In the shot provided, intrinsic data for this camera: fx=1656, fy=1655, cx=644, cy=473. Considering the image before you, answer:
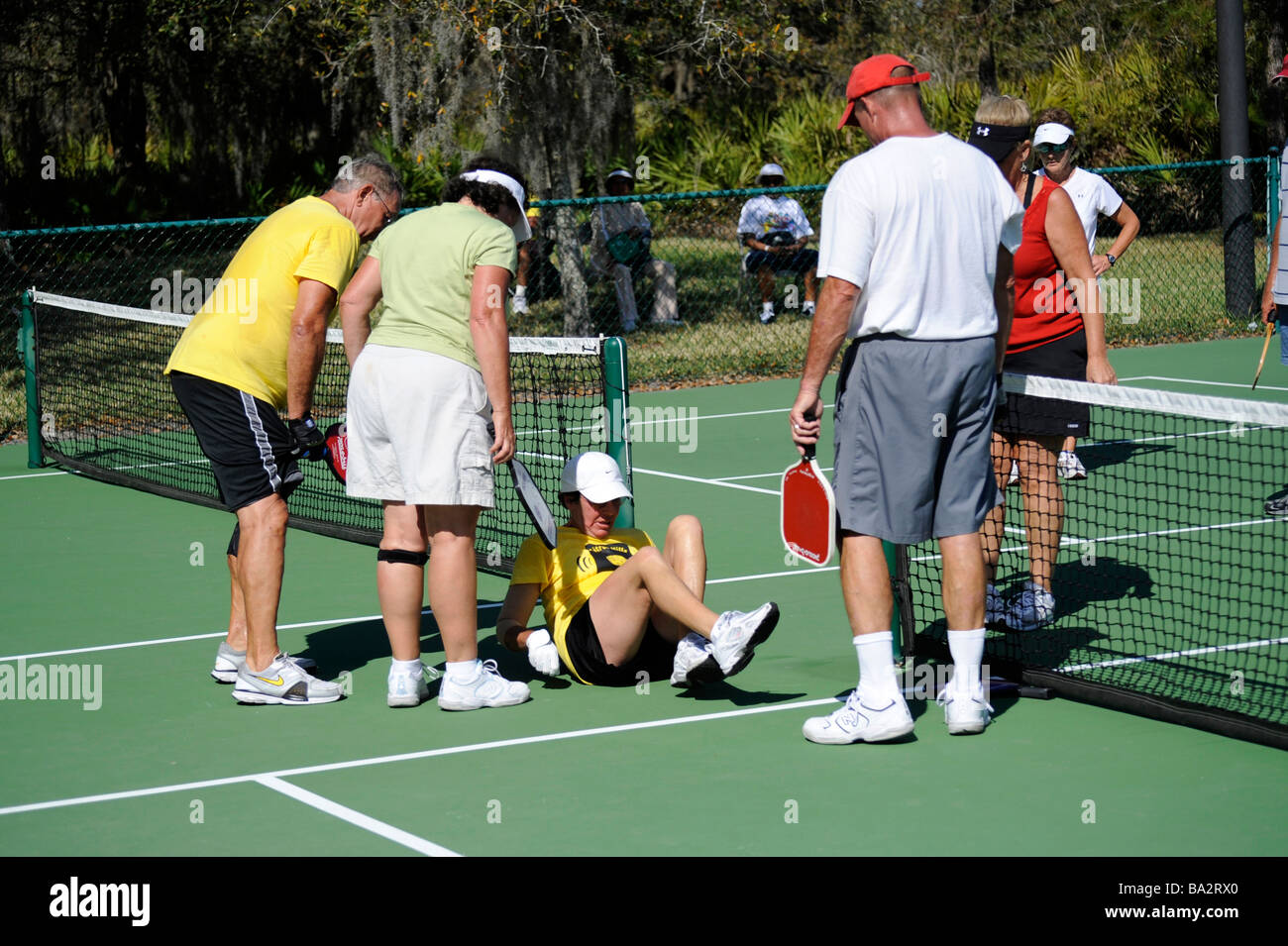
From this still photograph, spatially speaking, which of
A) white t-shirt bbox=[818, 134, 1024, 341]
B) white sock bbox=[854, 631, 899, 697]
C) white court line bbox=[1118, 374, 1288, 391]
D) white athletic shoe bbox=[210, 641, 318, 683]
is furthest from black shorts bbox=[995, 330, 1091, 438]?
white court line bbox=[1118, 374, 1288, 391]

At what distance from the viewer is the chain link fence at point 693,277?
672 inches

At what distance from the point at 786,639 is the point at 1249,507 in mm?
3546

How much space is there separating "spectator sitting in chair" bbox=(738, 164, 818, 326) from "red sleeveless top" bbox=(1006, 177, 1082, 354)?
37.7ft

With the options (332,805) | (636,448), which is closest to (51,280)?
(636,448)

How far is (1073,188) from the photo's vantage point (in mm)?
10336

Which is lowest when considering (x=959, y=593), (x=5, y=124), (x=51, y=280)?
(x=959, y=593)

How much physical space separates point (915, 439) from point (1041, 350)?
222cm

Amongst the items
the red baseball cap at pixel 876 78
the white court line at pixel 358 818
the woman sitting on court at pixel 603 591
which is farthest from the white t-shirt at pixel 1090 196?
the white court line at pixel 358 818

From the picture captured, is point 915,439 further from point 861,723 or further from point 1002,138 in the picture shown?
point 1002,138

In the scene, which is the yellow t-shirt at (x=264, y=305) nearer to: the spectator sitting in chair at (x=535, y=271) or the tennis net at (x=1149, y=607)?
the tennis net at (x=1149, y=607)

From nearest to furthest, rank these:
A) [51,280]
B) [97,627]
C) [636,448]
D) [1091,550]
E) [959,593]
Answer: [959,593]
[97,627]
[1091,550]
[636,448]
[51,280]

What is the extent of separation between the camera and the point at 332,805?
5.02 metres

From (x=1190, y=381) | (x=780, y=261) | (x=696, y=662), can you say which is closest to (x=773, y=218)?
(x=780, y=261)
